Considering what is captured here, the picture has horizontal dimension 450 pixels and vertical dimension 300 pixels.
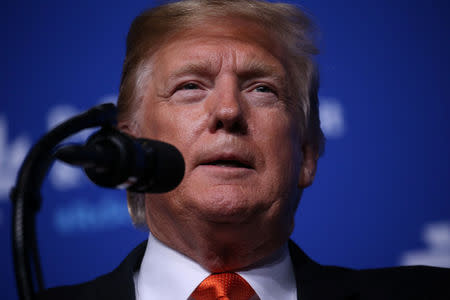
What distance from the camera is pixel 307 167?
4.72 ft

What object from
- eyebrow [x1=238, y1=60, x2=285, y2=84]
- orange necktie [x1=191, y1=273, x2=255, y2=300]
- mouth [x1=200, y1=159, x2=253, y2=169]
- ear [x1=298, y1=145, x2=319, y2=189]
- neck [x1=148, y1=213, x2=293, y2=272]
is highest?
eyebrow [x1=238, y1=60, x2=285, y2=84]

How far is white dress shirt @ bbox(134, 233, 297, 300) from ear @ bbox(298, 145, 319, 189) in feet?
0.69

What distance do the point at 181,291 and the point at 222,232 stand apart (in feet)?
0.63

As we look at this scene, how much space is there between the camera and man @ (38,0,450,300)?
114 centimetres

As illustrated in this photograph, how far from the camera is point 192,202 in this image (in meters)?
1.13

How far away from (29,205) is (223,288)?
2.20 ft

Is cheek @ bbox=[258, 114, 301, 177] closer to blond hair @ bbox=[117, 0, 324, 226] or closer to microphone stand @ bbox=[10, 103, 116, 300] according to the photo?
blond hair @ bbox=[117, 0, 324, 226]

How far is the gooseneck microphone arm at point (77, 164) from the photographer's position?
623 millimetres

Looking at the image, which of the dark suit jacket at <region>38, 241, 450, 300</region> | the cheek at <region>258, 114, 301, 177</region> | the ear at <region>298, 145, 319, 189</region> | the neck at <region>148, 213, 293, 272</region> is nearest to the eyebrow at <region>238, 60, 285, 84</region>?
the cheek at <region>258, 114, 301, 177</region>

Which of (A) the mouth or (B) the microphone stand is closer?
(B) the microphone stand

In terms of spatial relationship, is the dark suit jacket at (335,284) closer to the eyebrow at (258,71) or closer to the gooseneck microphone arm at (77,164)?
the eyebrow at (258,71)

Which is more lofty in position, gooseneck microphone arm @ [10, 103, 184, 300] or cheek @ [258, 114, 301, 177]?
gooseneck microphone arm @ [10, 103, 184, 300]

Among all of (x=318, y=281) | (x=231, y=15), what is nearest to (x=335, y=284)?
(x=318, y=281)

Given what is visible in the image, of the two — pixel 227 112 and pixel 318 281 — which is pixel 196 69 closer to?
pixel 227 112
